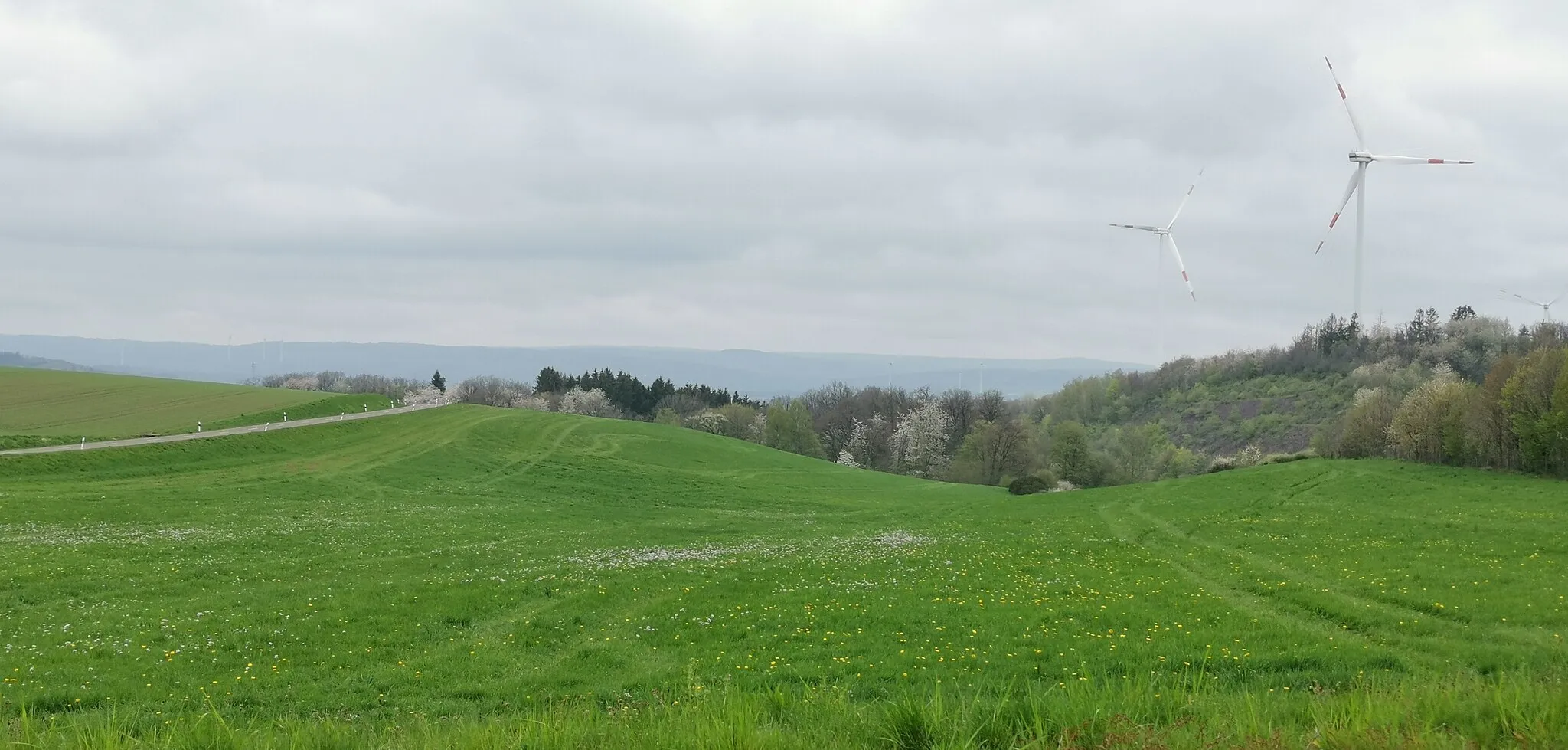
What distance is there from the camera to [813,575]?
81.8 feet

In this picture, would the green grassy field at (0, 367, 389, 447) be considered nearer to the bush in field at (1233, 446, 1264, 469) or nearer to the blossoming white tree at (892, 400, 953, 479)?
the blossoming white tree at (892, 400, 953, 479)

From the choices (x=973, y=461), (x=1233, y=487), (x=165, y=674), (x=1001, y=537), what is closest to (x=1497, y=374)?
(x=1233, y=487)

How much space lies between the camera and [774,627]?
17.6 metres

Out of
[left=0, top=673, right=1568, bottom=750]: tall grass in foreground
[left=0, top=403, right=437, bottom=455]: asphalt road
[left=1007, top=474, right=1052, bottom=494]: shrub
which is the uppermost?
[left=0, top=673, right=1568, bottom=750]: tall grass in foreground

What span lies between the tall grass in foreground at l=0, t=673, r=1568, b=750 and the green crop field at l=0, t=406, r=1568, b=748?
0.04 meters

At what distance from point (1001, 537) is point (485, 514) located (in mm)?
25704

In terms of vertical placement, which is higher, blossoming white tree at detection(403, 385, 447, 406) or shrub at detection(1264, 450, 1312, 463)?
blossoming white tree at detection(403, 385, 447, 406)

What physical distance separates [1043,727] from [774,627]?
37.0 ft

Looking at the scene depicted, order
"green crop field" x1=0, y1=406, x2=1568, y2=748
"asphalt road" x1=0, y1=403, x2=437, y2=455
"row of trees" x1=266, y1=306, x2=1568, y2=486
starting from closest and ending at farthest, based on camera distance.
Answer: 1. "green crop field" x1=0, y1=406, x2=1568, y2=748
2. "asphalt road" x1=0, y1=403, x2=437, y2=455
3. "row of trees" x1=266, y1=306, x2=1568, y2=486

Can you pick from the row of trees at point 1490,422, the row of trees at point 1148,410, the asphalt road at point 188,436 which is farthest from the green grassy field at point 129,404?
the row of trees at point 1490,422

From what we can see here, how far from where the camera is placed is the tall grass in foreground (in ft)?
20.6

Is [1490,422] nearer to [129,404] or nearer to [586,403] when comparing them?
[129,404]

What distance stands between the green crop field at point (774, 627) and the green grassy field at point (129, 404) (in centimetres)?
2784

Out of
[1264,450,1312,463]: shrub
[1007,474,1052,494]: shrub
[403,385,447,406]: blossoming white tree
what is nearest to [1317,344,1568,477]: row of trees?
[1264,450,1312,463]: shrub
